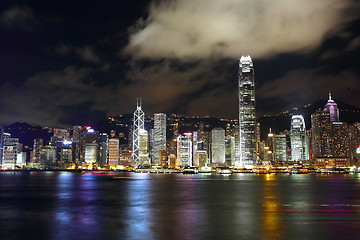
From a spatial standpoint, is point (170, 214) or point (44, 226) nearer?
point (44, 226)

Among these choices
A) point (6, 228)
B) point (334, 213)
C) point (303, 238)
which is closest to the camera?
point (303, 238)

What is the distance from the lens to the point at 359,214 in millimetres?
31922

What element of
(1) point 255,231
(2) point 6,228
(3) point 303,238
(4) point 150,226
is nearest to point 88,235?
(4) point 150,226

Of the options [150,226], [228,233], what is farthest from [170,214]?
[228,233]

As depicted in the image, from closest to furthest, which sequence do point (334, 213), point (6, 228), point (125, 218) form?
point (6, 228), point (125, 218), point (334, 213)

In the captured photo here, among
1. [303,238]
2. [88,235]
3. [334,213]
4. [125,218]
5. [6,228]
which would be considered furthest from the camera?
[334,213]

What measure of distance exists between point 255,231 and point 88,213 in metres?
18.0

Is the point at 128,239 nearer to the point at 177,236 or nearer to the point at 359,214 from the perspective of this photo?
the point at 177,236

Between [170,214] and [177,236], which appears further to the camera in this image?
[170,214]

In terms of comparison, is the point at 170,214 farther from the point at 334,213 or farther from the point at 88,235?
the point at 334,213

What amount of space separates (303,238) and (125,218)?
15765 mm

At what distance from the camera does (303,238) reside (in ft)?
70.1

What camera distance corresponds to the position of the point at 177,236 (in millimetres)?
22391

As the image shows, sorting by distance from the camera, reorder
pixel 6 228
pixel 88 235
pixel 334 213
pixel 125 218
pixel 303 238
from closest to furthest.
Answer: pixel 303 238 → pixel 88 235 → pixel 6 228 → pixel 125 218 → pixel 334 213
